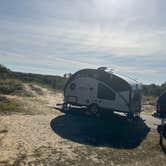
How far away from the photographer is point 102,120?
69.4ft

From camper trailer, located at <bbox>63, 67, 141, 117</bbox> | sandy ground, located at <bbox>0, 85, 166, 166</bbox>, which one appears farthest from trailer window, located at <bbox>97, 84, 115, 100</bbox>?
sandy ground, located at <bbox>0, 85, 166, 166</bbox>

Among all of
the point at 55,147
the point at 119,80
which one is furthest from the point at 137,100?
the point at 55,147

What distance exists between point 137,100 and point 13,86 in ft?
49.6

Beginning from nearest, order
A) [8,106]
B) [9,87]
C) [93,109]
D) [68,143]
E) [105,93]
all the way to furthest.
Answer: [68,143] → [105,93] → [8,106] → [93,109] → [9,87]

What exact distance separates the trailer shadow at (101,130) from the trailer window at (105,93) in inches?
54.8

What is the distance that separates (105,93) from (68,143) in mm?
7578

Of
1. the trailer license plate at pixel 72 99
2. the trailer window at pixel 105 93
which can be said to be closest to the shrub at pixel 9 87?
the trailer license plate at pixel 72 99

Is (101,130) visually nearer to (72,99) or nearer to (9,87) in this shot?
(72,99)

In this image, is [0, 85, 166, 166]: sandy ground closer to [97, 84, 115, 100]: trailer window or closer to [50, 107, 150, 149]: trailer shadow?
[50, 107, 150, 149]: trailer shadow

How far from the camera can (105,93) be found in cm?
2175

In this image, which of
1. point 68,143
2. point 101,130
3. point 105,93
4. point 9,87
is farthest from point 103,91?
point 9,87

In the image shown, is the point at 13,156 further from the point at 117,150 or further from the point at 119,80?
the point at 119,80

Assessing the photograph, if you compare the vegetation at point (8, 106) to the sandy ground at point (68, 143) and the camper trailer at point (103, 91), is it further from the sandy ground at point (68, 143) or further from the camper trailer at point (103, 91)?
the camper trailer at point (103, 91)

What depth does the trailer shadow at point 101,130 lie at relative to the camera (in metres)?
15.9
